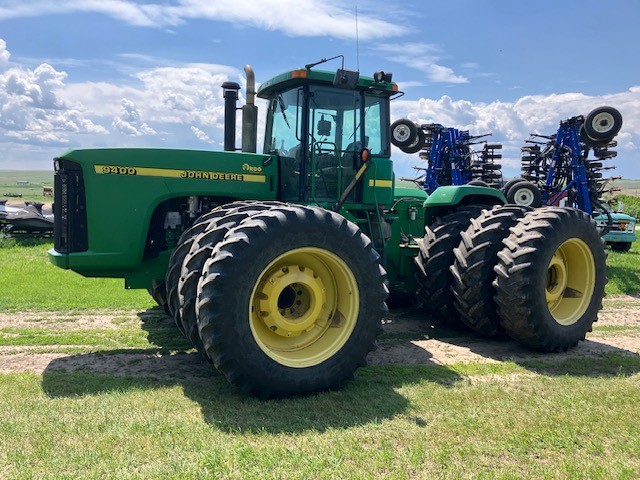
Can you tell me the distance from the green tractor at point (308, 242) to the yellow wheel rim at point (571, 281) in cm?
2

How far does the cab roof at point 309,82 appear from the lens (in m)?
6.59

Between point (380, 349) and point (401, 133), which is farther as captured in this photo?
point (401, 133)

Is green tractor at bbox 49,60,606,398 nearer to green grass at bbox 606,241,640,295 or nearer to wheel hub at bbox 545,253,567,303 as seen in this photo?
wheel hub at bbox 545,253,567,303

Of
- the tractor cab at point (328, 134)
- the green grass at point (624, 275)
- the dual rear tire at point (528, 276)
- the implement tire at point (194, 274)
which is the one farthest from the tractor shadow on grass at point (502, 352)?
the green grass at point (624, 275)

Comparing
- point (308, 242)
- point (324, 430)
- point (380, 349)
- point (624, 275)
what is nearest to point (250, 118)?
point (308, 242)

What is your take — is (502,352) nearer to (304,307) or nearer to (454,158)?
(304,307)

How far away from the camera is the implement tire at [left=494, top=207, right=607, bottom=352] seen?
6402 millimetres

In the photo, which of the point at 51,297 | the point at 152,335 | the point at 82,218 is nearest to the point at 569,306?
the point at 152,335

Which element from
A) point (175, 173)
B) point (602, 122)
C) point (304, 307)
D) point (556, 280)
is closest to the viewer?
point (304, 307)

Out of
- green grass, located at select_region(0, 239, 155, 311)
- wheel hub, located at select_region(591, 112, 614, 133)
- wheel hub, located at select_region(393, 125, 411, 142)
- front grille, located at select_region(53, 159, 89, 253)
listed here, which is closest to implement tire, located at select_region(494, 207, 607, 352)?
front grille, located at select_region(53, 159, 89, 253)

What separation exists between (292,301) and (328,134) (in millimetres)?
2268

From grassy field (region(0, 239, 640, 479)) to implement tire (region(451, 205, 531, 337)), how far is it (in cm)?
70

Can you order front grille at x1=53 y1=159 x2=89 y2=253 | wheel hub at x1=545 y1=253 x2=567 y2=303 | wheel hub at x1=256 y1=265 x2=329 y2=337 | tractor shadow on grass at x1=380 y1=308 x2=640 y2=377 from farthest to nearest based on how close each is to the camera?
wheel hub at x1=545 y1=253 x2=567 y2=303, tractor shadow on grass at x1=380 y1=308 x2=640 y2=377, front grille at x1=53 y1=159 x2=89 y2=253, wheel hub at x1=256 y1=265 x2=329 y2=337

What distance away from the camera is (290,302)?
5469mm
